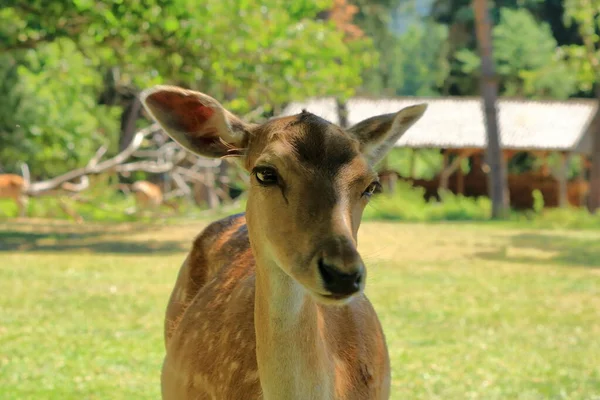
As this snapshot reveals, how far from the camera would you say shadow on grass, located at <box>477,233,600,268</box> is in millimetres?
18616

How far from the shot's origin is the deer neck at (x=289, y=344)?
361cm

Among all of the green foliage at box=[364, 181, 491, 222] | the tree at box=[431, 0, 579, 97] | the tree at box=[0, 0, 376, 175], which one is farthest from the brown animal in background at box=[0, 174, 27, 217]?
the tree at box=[431, 0, 579, 97]

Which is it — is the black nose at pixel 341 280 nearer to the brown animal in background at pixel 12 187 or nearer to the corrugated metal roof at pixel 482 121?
the brown animal in background at pixel 12 187

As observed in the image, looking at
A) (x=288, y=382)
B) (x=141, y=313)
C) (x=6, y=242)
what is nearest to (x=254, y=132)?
(x=288, y=382)

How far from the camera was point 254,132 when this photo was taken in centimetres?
401

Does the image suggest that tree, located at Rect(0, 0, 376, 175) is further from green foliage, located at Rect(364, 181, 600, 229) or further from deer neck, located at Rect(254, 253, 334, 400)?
deer neck, located at Rect(254, 253, 334, 400)

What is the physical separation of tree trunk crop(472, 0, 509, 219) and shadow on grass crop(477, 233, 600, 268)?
7672 millimetres

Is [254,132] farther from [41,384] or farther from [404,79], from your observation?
[404,79]

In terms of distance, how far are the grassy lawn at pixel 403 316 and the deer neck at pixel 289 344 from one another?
28 cm

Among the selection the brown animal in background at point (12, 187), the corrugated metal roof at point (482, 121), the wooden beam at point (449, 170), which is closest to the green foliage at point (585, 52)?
the brown animal in background at point (12, 187)

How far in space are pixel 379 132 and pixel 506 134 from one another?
1447 inches

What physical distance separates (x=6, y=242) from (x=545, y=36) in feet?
129

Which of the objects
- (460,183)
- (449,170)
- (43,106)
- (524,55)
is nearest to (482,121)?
(449,170)

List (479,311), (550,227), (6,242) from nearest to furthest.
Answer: (479,311)
(6,242)
(550,227)
